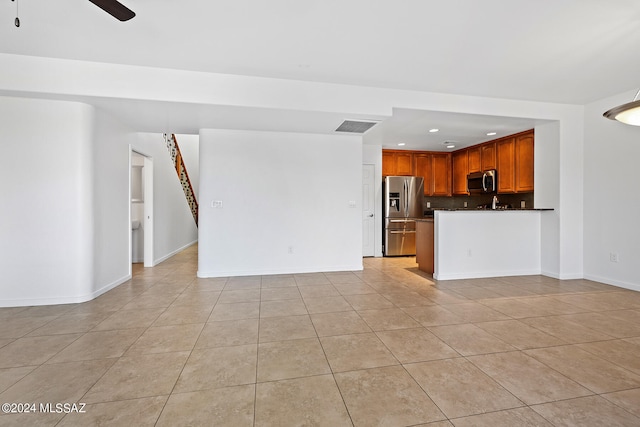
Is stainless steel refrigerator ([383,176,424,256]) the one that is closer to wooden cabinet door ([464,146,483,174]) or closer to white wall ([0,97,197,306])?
wooden cabinet door ([464,146,483,174])

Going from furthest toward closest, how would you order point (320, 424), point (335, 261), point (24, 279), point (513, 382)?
point (335, 261)
point (24, 279)
point (513, 382)
point (320, 424)

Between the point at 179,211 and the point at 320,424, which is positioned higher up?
the point at 179,211

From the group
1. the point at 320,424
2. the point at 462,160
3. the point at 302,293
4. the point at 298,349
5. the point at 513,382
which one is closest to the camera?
the point at 320,424

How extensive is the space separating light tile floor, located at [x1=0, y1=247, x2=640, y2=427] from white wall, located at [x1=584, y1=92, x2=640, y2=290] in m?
0.55

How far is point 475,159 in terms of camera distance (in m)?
6.73

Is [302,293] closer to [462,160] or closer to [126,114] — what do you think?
[126,114]

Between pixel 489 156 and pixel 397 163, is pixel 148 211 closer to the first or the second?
pixel 397 163

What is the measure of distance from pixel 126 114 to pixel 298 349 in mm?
3766

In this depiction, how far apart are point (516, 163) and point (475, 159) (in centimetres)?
111

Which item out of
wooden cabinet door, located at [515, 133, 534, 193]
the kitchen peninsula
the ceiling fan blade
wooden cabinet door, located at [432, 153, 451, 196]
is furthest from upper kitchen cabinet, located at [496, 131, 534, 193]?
the ceiling fan blade

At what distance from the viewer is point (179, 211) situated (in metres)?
7.33

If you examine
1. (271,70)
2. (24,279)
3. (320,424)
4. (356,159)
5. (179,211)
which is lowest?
(320,424)

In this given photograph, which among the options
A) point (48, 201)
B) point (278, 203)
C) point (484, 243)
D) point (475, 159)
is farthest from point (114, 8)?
point (475, 159)

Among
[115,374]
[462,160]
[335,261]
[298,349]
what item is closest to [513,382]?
[298,349]
